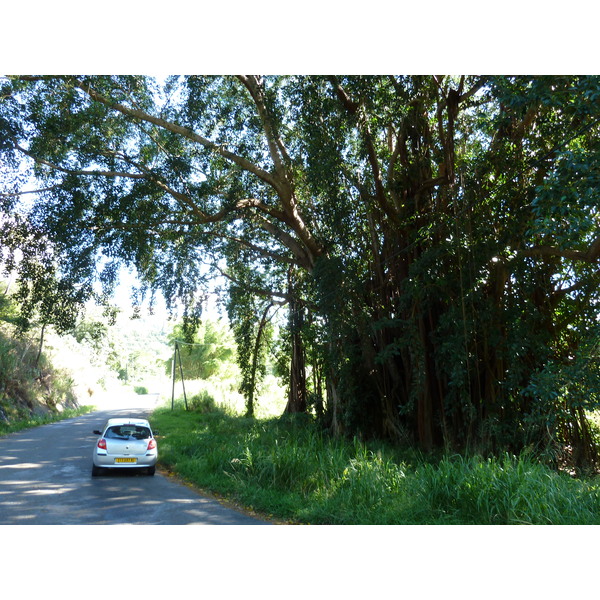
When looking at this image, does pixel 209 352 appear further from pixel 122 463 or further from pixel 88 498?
pixel 88 498

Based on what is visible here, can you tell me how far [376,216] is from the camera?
36.9ft

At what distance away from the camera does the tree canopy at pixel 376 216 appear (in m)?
9.06

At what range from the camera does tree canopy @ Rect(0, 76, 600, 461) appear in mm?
9062

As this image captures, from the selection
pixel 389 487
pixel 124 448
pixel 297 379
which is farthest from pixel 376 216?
pixel 297 379

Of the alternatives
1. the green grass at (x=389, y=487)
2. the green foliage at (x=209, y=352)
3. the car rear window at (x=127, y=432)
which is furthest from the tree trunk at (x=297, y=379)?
the green foliage at (x=209, y=352)

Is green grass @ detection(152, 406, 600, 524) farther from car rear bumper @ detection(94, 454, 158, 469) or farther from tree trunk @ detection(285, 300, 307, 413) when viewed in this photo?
tree trunk @ detection(285, 300, 307, 413)

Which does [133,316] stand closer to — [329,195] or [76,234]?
[76,234]

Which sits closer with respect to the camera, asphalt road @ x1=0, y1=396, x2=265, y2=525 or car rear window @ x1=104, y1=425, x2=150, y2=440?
asphalt road @ x1=0, y1=396, x2=265, y2=525

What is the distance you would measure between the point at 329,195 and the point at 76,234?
18.8ft

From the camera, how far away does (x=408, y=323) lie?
9852mm

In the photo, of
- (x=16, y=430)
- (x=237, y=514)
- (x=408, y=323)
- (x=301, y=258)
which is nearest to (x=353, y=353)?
(x=408, y=323)

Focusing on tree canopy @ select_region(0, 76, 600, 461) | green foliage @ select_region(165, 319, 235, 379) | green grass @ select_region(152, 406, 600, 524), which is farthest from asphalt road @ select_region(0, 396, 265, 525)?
green foliage @ select_region(165, 319, 235, 379)

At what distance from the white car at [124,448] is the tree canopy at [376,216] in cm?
394

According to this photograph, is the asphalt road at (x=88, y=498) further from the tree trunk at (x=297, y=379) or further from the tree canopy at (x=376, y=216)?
the tree trunk at (x=297, y=379)
